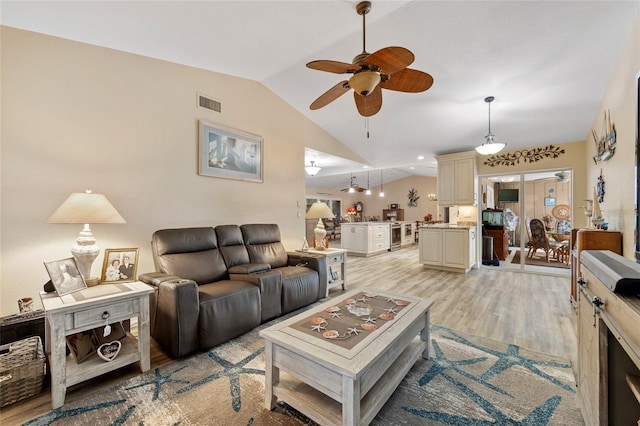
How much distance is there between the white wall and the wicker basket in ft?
2.21

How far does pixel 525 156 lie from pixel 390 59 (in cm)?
487

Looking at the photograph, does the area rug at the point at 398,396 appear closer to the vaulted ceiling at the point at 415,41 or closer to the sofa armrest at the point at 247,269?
the sofa armrest at the point at 247,269

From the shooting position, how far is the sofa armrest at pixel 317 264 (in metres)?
3.39

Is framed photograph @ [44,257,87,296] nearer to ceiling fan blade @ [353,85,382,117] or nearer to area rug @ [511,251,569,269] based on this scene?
ceiling fan blade @ [353,85,382,117]

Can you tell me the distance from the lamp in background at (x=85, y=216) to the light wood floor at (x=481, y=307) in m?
0.79

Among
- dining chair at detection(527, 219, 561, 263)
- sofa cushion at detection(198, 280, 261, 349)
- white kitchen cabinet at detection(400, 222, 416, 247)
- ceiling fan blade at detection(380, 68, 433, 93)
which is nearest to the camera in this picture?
ceiling fan blade at detection(380, 68, 433, 93)

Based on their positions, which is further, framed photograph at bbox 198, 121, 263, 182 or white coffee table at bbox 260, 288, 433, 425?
framed photograph at bbox 198, 121, 263, 182

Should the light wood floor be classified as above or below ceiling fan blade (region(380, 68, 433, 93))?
below

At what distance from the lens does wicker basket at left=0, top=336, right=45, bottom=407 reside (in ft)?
5.18

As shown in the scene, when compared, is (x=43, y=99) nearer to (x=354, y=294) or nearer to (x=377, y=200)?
(x=354, y=294)

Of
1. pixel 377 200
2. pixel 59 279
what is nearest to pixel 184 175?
pixel 59 279

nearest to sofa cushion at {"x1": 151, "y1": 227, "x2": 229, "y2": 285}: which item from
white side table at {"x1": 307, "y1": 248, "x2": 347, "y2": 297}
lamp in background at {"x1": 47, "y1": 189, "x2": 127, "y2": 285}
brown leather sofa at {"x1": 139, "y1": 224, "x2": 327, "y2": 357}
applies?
brown leather sofa at {"x1": 139, "y1": 224, "x2": 327, "y2": 357}

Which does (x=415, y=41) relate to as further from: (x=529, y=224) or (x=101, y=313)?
(x=529, y=224)

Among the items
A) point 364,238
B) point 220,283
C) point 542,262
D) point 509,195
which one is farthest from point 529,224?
point 220,283
